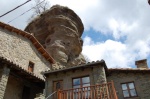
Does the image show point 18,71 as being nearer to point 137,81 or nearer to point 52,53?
point 137,81

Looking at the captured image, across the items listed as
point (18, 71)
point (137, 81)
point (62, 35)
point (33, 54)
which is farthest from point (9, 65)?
point (62, 35)

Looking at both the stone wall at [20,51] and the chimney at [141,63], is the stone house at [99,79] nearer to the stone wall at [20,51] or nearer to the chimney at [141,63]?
the chimney at [141,63]

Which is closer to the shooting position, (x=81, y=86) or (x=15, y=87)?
(x=81, y=86)

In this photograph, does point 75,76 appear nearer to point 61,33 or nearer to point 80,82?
point 80,82

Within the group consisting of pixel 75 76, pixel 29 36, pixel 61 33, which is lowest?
pixel 75 76

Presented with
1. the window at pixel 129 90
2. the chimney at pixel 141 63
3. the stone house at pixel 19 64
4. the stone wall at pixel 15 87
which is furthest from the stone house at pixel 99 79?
the chimney at pixel 141 63

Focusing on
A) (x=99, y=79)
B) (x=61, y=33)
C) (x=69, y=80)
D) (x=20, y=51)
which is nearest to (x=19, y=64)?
(x=20, y=51)

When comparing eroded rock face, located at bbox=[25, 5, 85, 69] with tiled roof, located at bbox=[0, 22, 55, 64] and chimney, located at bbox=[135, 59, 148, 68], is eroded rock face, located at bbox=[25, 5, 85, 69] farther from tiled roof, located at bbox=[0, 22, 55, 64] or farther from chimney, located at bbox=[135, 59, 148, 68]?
chimney, located at bbox=[135, 59, 148, 68]

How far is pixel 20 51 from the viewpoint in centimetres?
1502

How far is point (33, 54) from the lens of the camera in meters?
16.5

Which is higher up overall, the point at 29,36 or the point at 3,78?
the point at 29,36

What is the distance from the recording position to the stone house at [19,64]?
33.8 feet

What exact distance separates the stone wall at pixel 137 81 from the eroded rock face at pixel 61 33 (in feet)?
33.3

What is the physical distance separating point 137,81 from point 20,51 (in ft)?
32.2
